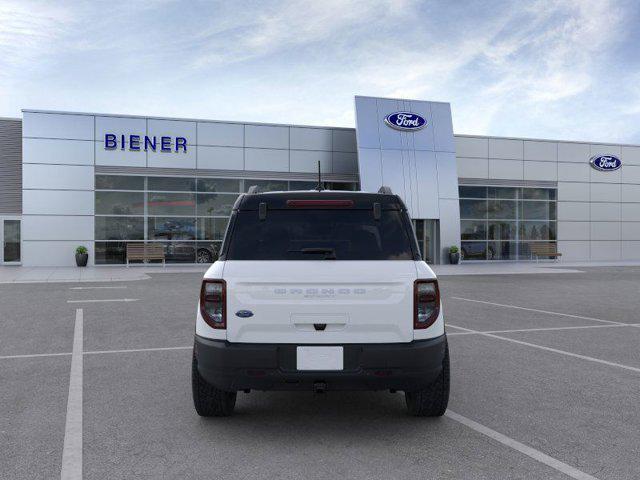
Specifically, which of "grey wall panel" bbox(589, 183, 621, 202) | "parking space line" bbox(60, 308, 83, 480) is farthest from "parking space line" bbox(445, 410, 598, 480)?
"grey wall panel" bbox(589, 183, 621, 202)

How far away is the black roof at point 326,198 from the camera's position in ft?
13.5

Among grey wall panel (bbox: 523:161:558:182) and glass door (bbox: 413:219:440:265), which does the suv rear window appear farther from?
grey wall panel (bbox: 523:161:558:182)

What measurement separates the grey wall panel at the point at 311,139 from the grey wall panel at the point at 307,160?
0.23 m

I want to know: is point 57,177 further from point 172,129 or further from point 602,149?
point 602,149

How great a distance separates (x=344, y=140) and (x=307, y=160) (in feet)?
6.75

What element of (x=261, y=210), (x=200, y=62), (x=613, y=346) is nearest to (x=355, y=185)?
(x=200, y=62)

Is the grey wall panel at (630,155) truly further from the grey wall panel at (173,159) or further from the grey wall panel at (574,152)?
the grey wall panel at (173,159)

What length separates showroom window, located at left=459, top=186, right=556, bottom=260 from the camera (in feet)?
Answer: 93.5

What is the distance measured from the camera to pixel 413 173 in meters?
26.0

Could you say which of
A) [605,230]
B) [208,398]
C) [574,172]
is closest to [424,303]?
[208,398]

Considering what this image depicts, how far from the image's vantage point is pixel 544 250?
29.4 metres

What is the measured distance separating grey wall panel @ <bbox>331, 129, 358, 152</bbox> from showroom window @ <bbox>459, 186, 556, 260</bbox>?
6.11 m

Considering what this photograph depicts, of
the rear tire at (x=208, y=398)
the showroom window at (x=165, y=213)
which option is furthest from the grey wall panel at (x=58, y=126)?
the rear tire at (x=208, y=398)

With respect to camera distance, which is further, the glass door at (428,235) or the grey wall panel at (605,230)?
the grey wall panel at (605,230)
